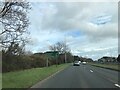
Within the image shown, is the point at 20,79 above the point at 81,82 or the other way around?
above

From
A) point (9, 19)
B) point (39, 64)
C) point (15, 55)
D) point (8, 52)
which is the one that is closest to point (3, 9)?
point (9, 19)

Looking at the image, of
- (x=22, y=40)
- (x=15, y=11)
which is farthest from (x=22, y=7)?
(x=22, y=40)

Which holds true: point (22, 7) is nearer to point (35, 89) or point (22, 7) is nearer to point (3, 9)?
point (3, 9)

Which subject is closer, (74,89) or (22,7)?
(74,89)

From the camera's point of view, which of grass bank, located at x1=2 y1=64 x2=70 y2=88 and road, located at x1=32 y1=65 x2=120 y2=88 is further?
road, located at x1=32 y1=65 x2=120 y2=88

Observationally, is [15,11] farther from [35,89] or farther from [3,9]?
[35,89]

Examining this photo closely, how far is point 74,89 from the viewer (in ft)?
59.9

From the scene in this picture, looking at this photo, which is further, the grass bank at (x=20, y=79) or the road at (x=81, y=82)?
the road at (x=81, y=82)

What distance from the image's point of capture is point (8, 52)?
48.0 m

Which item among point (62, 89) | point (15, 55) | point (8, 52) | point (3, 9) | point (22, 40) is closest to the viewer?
point (62, 89)

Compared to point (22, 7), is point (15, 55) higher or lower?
lower

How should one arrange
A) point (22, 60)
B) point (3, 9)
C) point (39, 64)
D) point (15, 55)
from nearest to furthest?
point (3, 9) < point (15, 55) < point (22, 60) < point (39, 64)

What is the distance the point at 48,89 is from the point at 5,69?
3202 centimetres

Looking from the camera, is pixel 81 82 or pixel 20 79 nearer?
pixel 81 82
